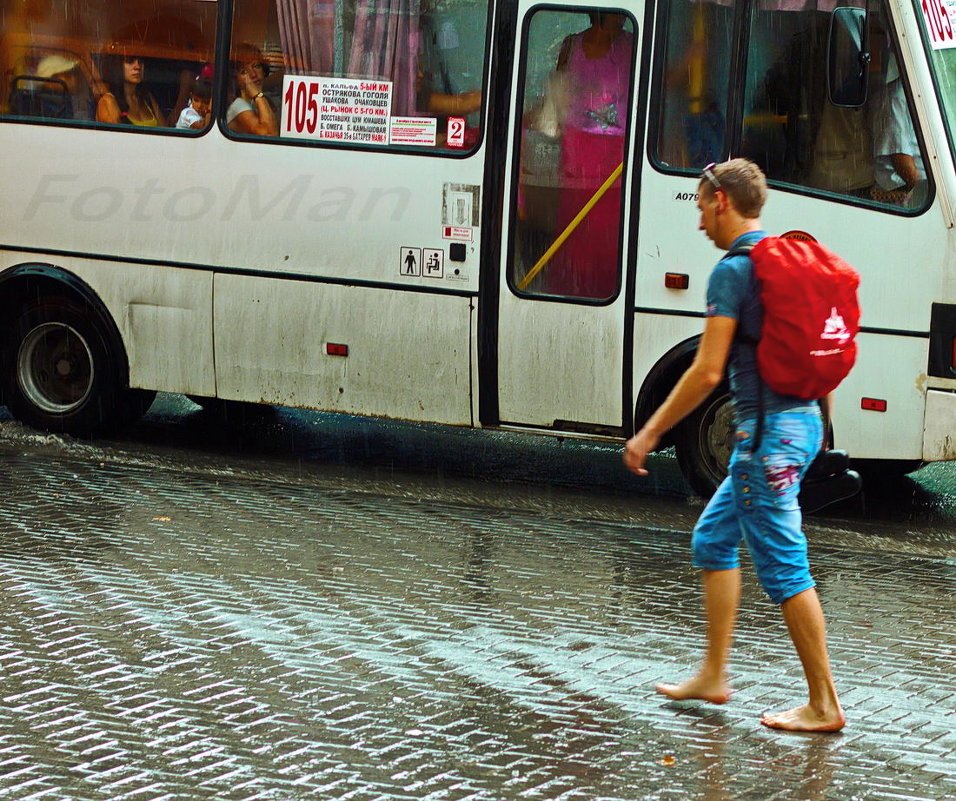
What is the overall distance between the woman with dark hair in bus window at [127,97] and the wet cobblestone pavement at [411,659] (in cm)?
245

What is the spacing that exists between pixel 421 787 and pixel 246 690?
Result: 1.05 meters

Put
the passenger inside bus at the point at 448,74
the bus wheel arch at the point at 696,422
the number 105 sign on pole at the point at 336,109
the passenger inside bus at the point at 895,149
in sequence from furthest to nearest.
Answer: the number 105 sign on pole at the point at 336,109, the passenger inside bus at the point at 448,74, the bus wheel arch at the point at 696,422, the passenger inside bus at the point at 895,149

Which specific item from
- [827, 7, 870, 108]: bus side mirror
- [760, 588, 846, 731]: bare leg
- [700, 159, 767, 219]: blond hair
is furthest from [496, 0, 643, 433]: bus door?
[760, 588, 846, 731]: bare leg

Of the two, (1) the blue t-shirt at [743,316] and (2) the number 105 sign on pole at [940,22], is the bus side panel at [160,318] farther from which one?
(1) the blue t-shirt at [743,316]

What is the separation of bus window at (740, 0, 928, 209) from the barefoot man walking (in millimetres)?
3393

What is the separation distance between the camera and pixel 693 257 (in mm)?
8867

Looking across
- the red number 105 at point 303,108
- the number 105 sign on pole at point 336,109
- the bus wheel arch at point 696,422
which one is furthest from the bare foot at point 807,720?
the red number 105 at point 303,108

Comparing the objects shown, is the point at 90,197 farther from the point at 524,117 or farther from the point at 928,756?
the point at 928,756

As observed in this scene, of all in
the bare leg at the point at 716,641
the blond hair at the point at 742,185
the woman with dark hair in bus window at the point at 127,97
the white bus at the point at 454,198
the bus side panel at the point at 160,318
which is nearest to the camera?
the blond hair at the point at 742,185

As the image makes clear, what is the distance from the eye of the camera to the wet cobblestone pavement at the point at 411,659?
487cm

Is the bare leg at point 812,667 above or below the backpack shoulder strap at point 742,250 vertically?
below

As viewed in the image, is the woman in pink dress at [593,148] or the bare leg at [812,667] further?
the woman in pink dress at [593,148]

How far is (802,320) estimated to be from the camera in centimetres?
514

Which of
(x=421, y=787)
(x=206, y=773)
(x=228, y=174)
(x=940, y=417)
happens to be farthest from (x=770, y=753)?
(x=228, y=174)
